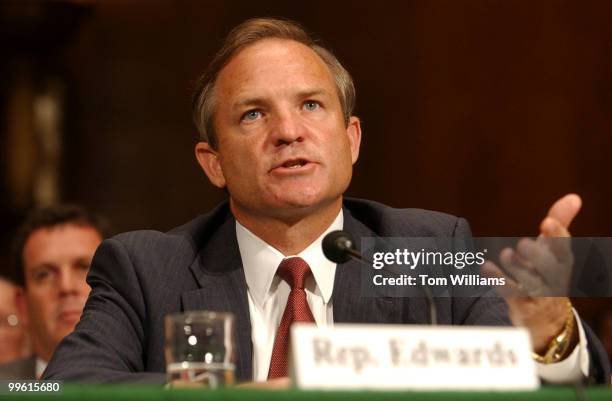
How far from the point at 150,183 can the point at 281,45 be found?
2.25m

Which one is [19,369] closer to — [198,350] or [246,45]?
[246,45]

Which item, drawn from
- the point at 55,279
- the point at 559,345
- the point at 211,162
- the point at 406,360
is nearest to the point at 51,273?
the point at 55,279

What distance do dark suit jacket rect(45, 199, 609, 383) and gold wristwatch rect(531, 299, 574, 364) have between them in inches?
2.6

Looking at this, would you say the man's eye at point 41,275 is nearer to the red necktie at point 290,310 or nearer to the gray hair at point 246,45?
the gray hair at point 246,45

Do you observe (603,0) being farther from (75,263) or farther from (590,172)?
(75,263)

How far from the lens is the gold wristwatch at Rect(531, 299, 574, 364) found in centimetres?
223

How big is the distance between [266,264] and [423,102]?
2072mm

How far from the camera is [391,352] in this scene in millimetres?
1549

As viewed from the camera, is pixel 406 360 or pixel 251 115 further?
pixel 251 115

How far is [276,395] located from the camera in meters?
1.44

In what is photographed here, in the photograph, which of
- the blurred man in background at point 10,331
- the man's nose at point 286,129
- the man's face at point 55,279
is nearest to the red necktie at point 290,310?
the man's nose at point 286,129

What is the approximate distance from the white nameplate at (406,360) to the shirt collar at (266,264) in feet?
3.21

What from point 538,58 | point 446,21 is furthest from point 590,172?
point 446,21

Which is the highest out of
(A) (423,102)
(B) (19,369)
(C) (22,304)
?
(A) (423,102)
